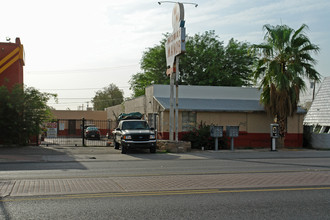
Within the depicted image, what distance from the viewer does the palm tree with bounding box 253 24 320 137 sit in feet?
84.0

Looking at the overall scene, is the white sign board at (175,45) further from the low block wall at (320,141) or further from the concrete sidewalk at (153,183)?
the low block wall at (320,141)

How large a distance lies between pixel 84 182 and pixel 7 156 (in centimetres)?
983

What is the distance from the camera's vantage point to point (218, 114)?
27953mm

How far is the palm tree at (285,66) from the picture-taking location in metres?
25.6

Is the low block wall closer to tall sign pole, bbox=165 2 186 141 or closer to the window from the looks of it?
the window

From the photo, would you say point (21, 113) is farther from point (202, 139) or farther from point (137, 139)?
point (202, 139)

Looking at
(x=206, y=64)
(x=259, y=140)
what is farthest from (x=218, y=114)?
(x=206, y=64)

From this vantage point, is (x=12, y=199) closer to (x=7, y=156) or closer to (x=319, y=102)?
(x=7, y=156)

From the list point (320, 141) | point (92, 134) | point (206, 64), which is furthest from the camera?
point (206, 64)

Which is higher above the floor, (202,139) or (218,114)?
(218,114)

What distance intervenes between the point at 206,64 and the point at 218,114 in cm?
2319

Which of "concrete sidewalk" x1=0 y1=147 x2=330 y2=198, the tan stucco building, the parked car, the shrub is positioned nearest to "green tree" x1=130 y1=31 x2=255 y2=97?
the parked car

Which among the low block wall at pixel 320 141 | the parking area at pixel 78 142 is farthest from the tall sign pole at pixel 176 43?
the low block wall at pixel 320 141

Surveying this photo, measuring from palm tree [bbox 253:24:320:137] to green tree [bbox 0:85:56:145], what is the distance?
14.2 m
